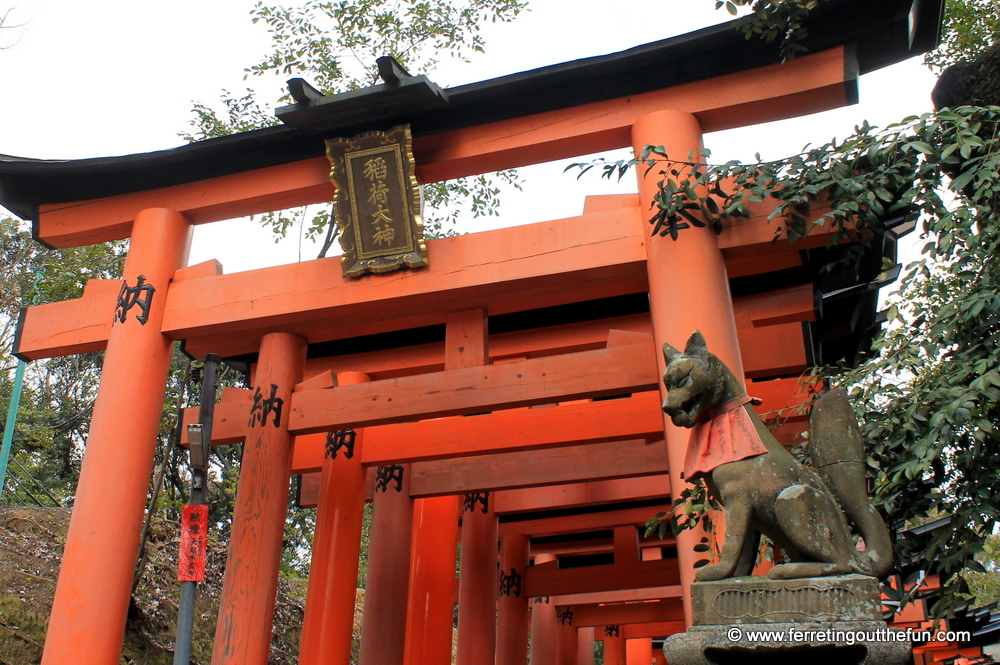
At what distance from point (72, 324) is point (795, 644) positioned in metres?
5.97

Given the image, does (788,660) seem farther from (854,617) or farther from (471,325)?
(471,325)

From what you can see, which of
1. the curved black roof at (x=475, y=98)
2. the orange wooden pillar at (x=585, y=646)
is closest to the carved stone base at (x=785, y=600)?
the curved black roof at (x=475, y=98)

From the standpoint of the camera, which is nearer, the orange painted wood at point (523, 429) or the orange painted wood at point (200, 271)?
the orange painted wood at point (523, 429)

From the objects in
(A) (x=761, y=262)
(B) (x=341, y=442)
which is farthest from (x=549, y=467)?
(A) (x=761, y=262)

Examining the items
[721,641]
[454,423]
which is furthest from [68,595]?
[721,641]

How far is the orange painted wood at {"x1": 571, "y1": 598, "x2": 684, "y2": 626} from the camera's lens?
14.0 m

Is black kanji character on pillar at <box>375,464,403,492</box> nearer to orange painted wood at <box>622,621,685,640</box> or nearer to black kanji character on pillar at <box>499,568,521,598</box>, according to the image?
black kanji character on pillar at <box>499,568,521,598</box>

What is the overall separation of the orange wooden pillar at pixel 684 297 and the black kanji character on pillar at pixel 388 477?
11.8ft

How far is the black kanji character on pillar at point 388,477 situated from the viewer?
7.56 m

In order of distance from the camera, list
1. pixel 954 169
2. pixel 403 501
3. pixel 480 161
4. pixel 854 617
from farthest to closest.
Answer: pixel 403 501 → pixel 480 161 → pixel 954 169 → pixel 854 617

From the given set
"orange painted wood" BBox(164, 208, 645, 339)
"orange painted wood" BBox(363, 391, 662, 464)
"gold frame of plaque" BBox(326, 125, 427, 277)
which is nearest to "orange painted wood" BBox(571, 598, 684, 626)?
"orange painted wood" BBox(363, 391, 662, 464)

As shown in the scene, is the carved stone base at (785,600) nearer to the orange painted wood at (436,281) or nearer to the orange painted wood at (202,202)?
the orange painted wood at (436,281)

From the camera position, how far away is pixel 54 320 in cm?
631

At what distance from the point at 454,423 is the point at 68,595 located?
9.78 ft
